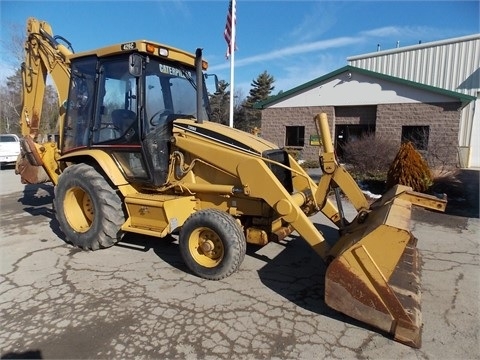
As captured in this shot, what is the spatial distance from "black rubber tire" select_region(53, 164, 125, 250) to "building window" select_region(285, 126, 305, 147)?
14035 mm

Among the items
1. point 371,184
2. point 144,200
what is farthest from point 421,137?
point 144,200

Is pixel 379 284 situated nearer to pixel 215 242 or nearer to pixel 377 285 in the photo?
pixel 377 285

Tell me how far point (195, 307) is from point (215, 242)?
0.86 m

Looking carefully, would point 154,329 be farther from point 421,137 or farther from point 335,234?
point 421,137

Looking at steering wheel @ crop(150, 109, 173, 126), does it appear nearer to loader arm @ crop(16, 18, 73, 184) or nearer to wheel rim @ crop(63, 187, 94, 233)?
wheel rim @ crop(63, 187, 94, 233)

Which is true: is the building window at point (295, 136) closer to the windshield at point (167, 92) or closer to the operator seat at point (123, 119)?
the windshield at point (167, 92)

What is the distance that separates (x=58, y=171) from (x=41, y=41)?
2.38 m

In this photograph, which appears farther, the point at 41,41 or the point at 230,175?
the point at 41,41

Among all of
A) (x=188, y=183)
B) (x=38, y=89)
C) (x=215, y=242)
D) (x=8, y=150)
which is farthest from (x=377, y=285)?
(x=8, y=150)

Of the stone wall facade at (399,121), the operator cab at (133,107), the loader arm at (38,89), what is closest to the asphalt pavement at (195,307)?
the operator cab at (133,107)

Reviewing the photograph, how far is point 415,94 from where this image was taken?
14.7m

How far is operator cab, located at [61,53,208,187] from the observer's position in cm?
470

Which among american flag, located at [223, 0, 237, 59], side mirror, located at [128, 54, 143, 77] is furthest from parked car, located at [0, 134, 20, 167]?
side mirror, located at [128, 54, 143, 77]

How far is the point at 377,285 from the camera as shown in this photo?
9.77 feet
